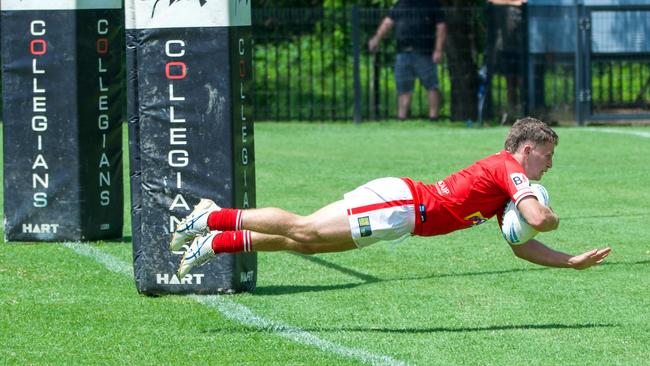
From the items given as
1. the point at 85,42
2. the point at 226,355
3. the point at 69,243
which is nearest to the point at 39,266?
the point at 69,243

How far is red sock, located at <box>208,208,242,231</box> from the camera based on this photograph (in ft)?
26.8

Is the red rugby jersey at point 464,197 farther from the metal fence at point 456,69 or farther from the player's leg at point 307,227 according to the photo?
the metal fence at point 456,69

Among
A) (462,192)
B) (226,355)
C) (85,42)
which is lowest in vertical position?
(226,355)

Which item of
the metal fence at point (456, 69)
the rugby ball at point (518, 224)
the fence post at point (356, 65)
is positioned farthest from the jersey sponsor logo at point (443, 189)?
the fence post at point (356, 65)

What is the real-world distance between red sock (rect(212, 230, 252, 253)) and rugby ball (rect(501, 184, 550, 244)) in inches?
60.6

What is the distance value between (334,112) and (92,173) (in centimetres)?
1289

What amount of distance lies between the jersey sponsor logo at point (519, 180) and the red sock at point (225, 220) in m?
1.65

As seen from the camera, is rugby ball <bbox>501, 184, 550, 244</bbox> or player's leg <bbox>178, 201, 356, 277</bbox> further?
player's leg <bbox>178, 201, 356, 277</bbox>

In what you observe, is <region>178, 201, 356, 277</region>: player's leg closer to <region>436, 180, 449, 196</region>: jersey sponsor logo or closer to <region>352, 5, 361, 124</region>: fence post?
<region>436, 180, 449, 196</region>: jersey sponsor logo

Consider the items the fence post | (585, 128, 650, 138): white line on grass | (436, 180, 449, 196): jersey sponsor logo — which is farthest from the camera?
the fence post

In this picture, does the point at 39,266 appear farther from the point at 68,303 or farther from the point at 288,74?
the point at 288,74

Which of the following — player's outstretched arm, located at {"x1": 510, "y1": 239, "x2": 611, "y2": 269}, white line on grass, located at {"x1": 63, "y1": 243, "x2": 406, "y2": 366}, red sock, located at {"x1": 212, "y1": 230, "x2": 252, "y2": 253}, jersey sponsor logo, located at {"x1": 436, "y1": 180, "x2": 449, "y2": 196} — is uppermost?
jersey sponsor logo, located at {"x1": 436, "y1": 180, "x2": 449, "y2": 196}

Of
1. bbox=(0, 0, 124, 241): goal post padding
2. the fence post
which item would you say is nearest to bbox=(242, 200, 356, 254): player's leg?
bbox=(0, 0, 124, 241): goal post padding

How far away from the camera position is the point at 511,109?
22891 mm
